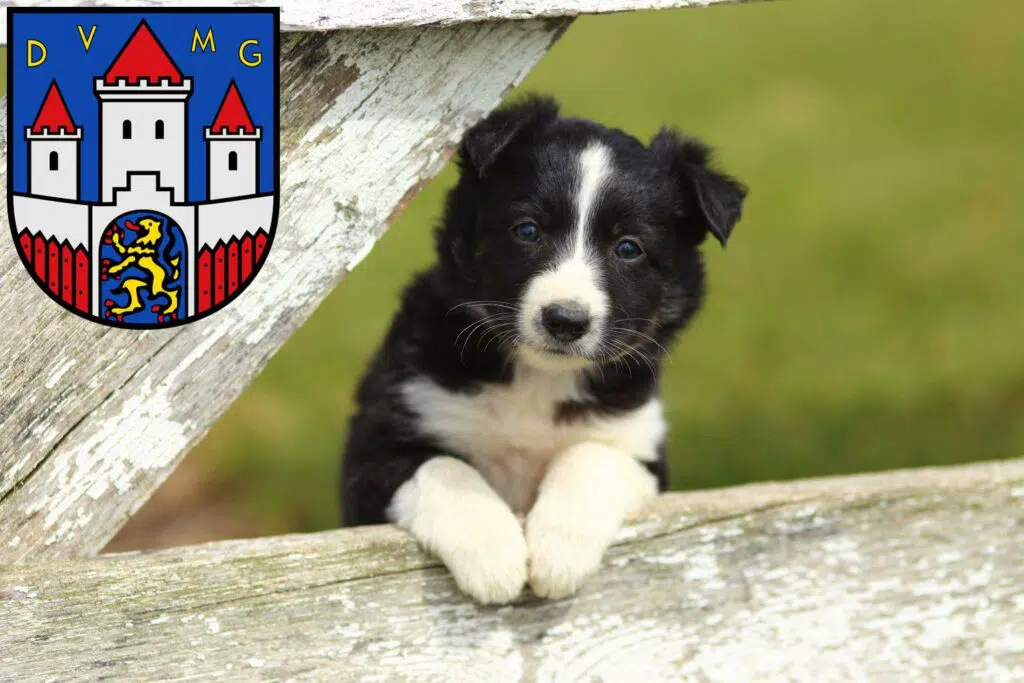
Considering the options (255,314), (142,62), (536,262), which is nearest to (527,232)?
(536,262)

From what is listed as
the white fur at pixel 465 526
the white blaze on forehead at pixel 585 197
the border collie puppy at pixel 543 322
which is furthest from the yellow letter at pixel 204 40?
the white blaze on forehead at pixel 585 197

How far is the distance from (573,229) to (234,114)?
3.93 feet

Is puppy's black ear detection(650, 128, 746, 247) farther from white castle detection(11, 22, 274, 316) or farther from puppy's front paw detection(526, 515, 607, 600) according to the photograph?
white castle detection(11, 22, 274, 316)

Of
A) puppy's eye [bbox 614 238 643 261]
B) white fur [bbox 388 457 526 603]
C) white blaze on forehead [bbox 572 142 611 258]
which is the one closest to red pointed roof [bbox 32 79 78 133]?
white fur [bbox 388 457 526 603]

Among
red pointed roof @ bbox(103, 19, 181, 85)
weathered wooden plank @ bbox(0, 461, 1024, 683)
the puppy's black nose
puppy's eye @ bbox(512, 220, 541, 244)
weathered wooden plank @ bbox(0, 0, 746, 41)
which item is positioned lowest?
weathered wooden plank @ bbox(0, 461, 1024, 683)

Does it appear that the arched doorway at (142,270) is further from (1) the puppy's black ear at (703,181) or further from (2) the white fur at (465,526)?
(1) the puppy's black ear at (703,181)

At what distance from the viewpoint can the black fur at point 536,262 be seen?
140 inches

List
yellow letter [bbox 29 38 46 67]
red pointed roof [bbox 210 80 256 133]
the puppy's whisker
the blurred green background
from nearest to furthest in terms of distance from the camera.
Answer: yellow letter [bbox 29 38 46 67], red pointed roof [bbox 210 80 256 133], the puppy's whisker, the blurred green background

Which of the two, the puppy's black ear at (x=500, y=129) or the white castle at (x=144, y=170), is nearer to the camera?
the white castle at (x=144, y=170)

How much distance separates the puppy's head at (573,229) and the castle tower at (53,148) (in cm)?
116

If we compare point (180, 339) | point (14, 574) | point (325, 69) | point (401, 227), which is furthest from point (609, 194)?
point (401, 227)

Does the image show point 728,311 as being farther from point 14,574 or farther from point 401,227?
point 14,574

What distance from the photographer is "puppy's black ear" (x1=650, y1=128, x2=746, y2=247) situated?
353 centimetres

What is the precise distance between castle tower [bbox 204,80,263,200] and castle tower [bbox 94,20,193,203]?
0.07m
